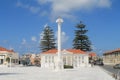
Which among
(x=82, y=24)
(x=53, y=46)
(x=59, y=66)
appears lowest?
(x=59, y=66)

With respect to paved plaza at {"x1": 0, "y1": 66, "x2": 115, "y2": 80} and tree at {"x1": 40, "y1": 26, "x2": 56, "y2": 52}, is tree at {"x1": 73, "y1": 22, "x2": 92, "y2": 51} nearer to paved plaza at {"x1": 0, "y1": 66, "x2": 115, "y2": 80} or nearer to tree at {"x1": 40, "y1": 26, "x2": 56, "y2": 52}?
tree at {"x1": 40, "y1": 26, "x2": 56, "y2": 52}

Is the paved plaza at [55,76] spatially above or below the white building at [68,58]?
below

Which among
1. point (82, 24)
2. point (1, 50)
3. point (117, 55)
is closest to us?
point (1, 50)

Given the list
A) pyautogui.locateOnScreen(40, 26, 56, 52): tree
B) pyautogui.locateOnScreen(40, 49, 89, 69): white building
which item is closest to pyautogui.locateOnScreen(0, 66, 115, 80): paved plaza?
pyautogui.locateOnScreen(40, 49, 89, 69): white building

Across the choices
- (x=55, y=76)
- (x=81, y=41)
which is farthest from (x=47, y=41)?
(x=55, y=76)

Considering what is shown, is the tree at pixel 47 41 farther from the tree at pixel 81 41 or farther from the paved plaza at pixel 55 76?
the paved plaza at pixel 55 76

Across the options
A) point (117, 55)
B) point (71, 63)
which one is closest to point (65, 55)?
point (71, 63)

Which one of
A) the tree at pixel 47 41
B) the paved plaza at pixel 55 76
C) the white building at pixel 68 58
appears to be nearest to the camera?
the paved plaza at pixel 55 76

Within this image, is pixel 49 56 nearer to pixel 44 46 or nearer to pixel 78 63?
pixel 78 63

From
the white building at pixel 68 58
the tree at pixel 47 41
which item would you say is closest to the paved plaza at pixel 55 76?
the white building at pixel 68 58

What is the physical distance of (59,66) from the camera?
48656 millimetres

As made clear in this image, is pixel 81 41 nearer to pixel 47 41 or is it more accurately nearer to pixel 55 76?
pixel 47 41

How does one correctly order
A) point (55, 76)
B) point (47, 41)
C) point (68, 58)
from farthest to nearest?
point (47, 41)
point (68, 58)
point (55, 76)

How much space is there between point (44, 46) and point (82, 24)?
46.4ft
